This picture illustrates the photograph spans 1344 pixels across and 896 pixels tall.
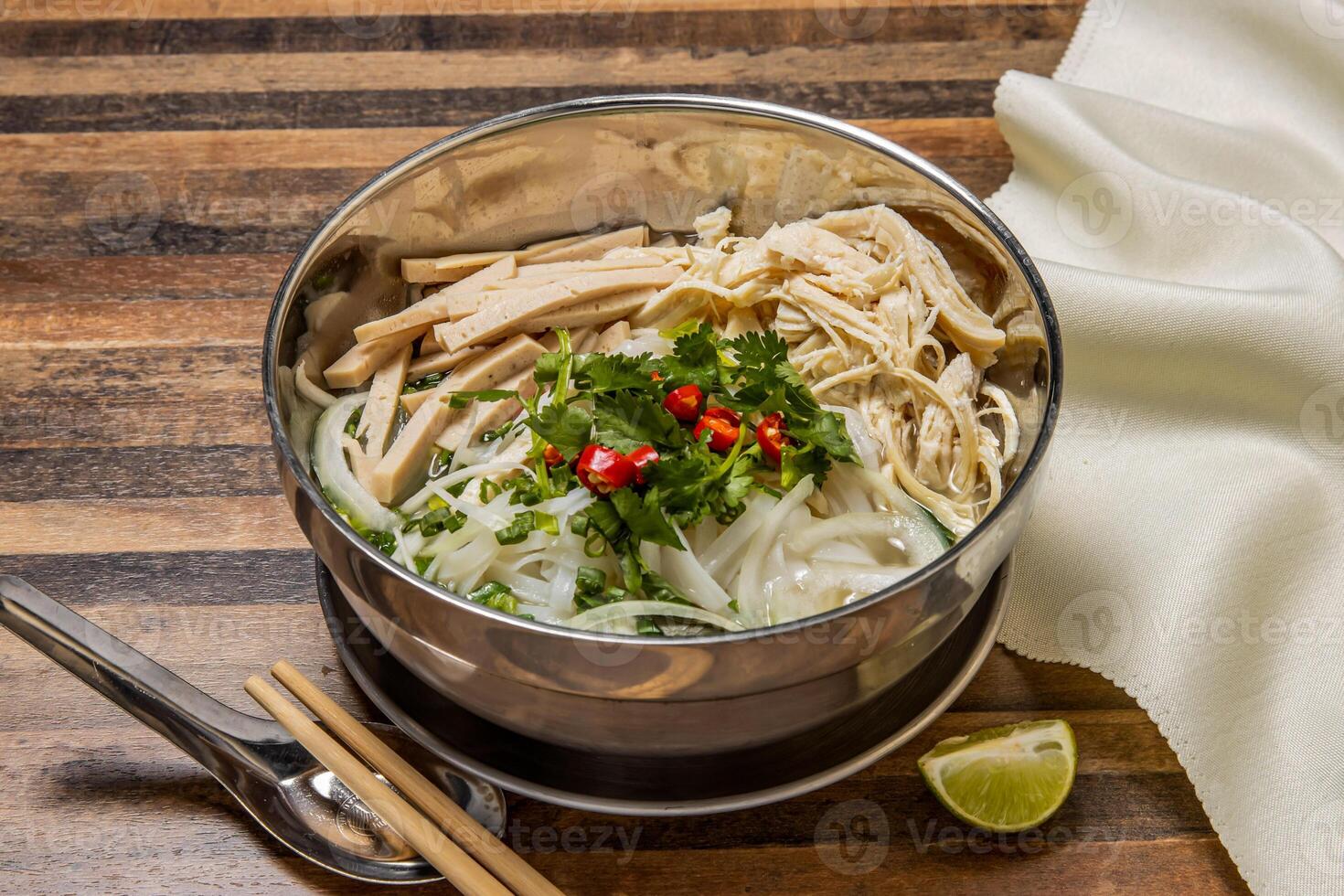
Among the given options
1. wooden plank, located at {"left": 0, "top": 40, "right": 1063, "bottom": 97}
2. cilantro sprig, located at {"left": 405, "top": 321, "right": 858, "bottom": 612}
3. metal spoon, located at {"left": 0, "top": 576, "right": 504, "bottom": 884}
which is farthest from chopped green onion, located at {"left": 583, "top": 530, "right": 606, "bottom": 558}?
wooden plank, located at {"left": 0, "top": 40, "right": 1063, "bottom": 97}

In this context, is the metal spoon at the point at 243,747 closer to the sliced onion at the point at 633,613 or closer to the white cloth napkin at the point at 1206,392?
the sliced onion at the point at 633,613

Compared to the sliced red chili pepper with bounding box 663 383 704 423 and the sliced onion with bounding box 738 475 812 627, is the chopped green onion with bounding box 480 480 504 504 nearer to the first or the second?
the sliced red chili pepper with bounding box 663 383 704 423

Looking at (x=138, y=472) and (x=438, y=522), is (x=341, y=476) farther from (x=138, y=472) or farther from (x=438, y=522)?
(x=138, y=472)

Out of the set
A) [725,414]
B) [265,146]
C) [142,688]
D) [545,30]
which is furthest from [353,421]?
[545,30]

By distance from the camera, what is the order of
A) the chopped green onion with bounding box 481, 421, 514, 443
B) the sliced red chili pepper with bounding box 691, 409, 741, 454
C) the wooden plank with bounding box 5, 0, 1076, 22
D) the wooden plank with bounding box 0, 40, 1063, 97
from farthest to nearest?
the wooden plank with bounding box 5, 0, 1076, 22 < the wooden plank with bounding box 0, 40, 1063, 97 < the chopped green onion with bounding box 481, 421, 514, 443 < the sliced red chili pepper with bounding box 691, 409, 741, 454

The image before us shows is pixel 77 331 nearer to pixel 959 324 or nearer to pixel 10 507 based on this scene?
pixel 10 507

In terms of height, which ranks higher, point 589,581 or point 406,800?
point 589,581

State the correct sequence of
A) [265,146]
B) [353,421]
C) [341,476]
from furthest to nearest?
[265,146] < [353,421] < [341,476]

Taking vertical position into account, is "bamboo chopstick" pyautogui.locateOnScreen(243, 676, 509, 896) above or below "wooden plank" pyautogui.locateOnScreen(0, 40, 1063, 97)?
below
